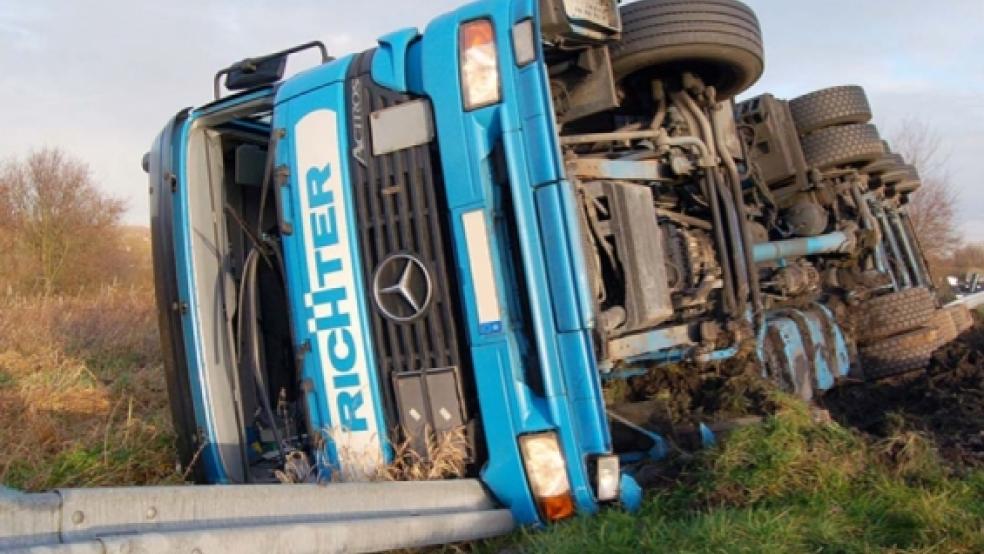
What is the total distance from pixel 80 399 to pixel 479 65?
4028mm

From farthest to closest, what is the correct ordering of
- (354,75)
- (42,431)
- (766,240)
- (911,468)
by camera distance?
(766,240), (42,431), (354,75), (911,468)

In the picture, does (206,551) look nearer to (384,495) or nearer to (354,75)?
(384,495)

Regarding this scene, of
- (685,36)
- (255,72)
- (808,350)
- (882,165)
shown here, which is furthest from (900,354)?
(255,72)

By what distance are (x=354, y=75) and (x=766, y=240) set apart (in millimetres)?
3049

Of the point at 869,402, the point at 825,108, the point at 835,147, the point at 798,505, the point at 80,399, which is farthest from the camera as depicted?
the point at 835,147

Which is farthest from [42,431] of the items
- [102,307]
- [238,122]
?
[102,307]

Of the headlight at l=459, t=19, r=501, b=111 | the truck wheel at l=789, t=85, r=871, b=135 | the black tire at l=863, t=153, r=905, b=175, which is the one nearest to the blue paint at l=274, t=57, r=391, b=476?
the headlight at l=459, t=19, r=501, b=111

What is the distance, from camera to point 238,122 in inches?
150

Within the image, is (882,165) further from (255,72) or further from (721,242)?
(255,72)

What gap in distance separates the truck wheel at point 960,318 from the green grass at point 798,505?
3727 millimetres

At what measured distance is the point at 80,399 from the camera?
565cm

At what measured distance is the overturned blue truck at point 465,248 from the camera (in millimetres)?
2775

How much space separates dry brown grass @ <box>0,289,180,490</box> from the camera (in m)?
3.85

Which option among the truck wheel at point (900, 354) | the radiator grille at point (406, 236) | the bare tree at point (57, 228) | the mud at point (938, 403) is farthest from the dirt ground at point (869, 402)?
the bare tree at point (57, 228)
